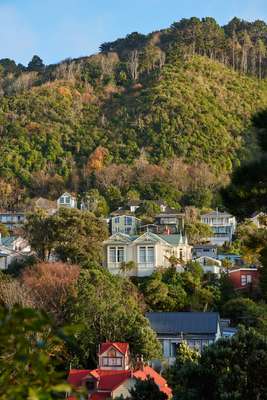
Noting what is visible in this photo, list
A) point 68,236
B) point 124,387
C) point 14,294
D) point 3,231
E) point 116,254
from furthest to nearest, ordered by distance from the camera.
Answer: point 3,231, point 116,254, point 68,236, point 14,294, point 124,387

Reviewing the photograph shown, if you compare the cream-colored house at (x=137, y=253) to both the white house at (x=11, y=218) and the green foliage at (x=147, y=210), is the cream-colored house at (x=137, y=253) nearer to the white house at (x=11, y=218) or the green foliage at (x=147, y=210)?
the green foliage at (x=147, y=210)

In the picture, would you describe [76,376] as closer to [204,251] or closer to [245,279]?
[245,279]

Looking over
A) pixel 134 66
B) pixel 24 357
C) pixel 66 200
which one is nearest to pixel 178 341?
pixel 24 357

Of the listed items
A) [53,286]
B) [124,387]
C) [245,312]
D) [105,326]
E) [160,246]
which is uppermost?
[160,246]

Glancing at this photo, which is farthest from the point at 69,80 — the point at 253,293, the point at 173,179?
the point at 253,293

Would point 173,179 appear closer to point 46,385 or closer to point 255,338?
point 255,338

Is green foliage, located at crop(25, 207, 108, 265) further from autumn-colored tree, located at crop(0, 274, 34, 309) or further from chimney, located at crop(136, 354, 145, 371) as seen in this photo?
chimney, located at crop(136, 354, 145, 371)

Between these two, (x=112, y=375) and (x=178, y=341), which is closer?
(x=112, y=375)
